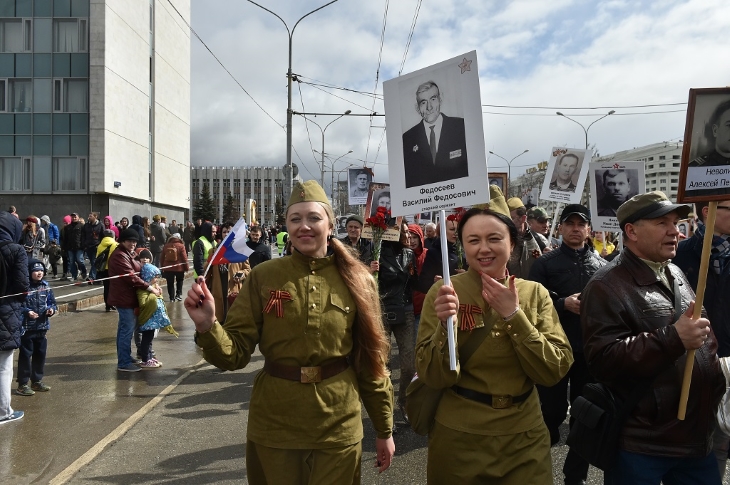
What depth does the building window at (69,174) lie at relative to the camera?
28859 mm

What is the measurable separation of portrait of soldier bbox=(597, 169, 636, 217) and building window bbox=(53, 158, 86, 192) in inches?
1063

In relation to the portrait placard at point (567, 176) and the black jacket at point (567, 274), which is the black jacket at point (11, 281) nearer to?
the black jacket at point (567, 274)

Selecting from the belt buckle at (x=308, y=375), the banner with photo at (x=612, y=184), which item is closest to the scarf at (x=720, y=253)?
the banner with photo at (x=612, y=184)

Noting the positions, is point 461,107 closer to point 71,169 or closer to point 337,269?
point 337,269

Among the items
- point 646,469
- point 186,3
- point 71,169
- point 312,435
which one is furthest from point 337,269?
point 186,3

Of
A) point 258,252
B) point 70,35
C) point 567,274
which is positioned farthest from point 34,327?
point 70,35

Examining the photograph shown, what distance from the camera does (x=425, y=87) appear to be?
2986 mm

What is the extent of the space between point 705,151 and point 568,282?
219 cm

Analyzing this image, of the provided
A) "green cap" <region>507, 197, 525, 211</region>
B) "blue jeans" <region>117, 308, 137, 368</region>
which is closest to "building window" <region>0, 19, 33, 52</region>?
"blue jeans" <region>117, 308, 137, 368</region>

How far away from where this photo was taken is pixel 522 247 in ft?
21.0

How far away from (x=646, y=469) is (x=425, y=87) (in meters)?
2.04

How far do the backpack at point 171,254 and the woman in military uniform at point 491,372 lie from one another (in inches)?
473

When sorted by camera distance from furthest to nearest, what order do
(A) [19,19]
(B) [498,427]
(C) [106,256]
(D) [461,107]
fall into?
1. (A) [19,19]
2. (C) [106,256]
3. (D) [461,107]
4. (B) [498,427]

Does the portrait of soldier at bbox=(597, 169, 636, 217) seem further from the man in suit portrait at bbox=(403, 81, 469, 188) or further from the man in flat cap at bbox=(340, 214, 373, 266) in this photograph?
the man in suit portrait at bbox=(403, 81, 469, 188)
